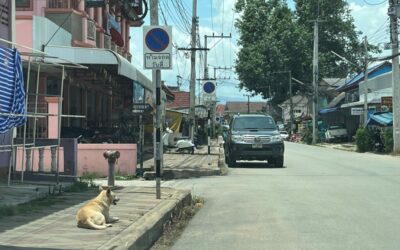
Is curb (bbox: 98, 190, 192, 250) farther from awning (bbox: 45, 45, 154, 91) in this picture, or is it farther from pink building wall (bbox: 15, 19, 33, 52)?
pink building wall (bbox: 15, 19, 33, 52)

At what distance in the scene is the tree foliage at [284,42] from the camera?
235 ft

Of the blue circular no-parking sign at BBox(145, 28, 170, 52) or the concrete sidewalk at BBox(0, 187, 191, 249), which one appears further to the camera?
the blue circular no-parking sign at BBox(145, 28, 170, 52)

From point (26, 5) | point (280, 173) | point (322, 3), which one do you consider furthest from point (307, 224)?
point (322, 3)

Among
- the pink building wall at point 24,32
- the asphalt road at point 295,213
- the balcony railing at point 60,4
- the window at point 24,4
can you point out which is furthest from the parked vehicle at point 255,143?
the window at point 24,4

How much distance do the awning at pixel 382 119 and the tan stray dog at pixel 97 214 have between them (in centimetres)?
3190

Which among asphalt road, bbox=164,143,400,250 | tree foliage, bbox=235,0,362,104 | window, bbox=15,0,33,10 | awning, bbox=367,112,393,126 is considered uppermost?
tree foliage, bbox=235,0,362,104

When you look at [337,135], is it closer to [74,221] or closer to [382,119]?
[382,119]

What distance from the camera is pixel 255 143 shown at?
70.5ft

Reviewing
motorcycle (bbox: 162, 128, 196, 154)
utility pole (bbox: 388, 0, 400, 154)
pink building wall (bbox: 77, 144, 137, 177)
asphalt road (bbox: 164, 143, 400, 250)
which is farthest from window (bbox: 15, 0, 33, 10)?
utility pole (bbox: 388, 0, 400, 154)

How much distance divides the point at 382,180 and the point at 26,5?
12.1m

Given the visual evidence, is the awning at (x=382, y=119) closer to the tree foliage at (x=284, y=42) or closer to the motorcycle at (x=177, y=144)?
the motorcycle at (x=177, y=144)

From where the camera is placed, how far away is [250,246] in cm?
782

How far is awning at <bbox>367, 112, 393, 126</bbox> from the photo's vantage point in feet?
123

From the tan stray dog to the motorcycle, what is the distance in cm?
1824
